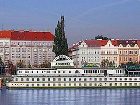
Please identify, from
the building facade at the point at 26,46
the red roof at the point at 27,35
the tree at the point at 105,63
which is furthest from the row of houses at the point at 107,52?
the red roof at the point at 27,35

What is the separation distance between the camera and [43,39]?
158m

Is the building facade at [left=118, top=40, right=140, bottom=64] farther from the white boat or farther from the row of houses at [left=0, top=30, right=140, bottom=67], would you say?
the white boat

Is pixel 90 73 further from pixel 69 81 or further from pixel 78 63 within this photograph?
pixel 78 63

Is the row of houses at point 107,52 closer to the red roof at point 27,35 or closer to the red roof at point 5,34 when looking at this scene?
the red roof at point 27,35

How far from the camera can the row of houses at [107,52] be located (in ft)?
490

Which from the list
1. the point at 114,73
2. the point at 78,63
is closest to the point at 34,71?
the point at 114,73

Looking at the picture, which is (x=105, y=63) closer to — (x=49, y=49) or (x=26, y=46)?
(x=49, y=49)

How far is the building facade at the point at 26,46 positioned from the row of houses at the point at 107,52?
29.0 ft

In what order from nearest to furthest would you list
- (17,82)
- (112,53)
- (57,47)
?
(17,82), (57,47), (112,53)

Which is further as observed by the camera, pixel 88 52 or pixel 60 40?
pixel 88 52

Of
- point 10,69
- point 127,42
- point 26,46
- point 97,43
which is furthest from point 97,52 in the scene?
point 10,69

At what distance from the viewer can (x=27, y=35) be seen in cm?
15838

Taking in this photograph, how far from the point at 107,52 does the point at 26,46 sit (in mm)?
21258

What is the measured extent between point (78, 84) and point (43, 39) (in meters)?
67.4
